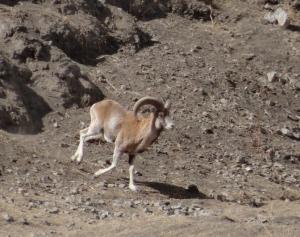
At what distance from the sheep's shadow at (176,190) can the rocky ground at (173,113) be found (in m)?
0.03

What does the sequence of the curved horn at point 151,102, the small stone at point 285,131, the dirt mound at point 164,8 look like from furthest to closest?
the dirt mound at point 164,8, the small stone at point 285,131, the curved horn at point 151,102

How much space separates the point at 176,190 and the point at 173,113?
423 cm

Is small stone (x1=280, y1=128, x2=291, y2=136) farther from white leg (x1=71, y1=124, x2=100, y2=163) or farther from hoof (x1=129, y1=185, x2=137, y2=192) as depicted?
hoof (x1=129, y1=185, x2=137, y2=192)

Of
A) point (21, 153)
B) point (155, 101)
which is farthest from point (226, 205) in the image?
point (21, 153)

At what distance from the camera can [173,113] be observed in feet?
62.9

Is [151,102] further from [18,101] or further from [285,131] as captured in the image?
[285,131]

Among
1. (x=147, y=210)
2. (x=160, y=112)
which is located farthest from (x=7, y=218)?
(x=160, y=112)

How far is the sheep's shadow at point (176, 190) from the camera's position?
1488 centimetres

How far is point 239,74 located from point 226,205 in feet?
26.6

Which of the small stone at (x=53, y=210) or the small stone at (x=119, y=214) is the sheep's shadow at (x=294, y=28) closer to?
the small stone at (x=119, y=214)

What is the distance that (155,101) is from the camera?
50.1 ft

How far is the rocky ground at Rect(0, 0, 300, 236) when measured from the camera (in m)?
12.7

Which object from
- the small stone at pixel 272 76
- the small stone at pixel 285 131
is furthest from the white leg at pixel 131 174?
the small stone at pixel 272 76

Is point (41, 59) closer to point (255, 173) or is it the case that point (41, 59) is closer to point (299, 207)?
point (255, 173)
